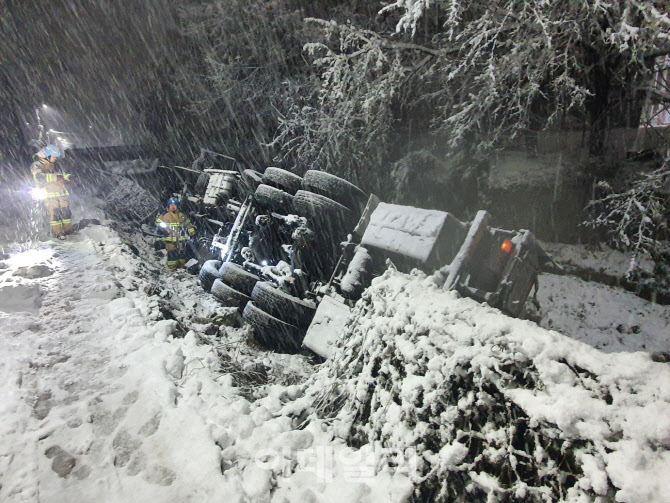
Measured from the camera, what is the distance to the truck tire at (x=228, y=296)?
20.0ft

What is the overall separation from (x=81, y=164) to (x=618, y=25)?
1527cm

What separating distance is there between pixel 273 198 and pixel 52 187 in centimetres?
532

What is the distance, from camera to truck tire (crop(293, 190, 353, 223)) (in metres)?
5.75

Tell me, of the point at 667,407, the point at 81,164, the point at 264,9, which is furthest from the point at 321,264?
the point at 81,164

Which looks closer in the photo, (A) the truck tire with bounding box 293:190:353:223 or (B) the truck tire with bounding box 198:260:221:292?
(A) the truck tire with bounding box 293:190:353:223

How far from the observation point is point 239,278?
6.17 metres

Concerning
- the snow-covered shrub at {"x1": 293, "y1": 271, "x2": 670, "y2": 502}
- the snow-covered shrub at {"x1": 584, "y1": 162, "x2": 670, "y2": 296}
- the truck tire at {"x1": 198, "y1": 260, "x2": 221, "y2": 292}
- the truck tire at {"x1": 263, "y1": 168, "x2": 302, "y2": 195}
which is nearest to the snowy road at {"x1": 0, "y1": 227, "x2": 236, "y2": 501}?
the snow-covered shrub at {"x1": 293, "y1": 271, "x2": 670, "y2": 502}

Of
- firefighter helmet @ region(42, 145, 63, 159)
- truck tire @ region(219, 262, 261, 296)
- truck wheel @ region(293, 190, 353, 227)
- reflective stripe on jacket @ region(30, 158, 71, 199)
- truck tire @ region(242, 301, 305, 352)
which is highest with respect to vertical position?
firefighter helmet @ region(42, 145, 63, 159)

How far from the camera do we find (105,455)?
95.4 inches

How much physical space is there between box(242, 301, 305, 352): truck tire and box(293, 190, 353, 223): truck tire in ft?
5.70

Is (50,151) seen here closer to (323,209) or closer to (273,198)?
(273,198)

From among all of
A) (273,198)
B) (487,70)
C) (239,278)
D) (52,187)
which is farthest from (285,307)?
(52,187)

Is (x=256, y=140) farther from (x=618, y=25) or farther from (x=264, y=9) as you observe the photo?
(x=618, y=25)

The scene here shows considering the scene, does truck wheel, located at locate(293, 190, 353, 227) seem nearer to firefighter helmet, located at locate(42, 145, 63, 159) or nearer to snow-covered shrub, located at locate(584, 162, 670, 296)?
snow-covered shrub, located at locate(584, 162, 670, 296)
